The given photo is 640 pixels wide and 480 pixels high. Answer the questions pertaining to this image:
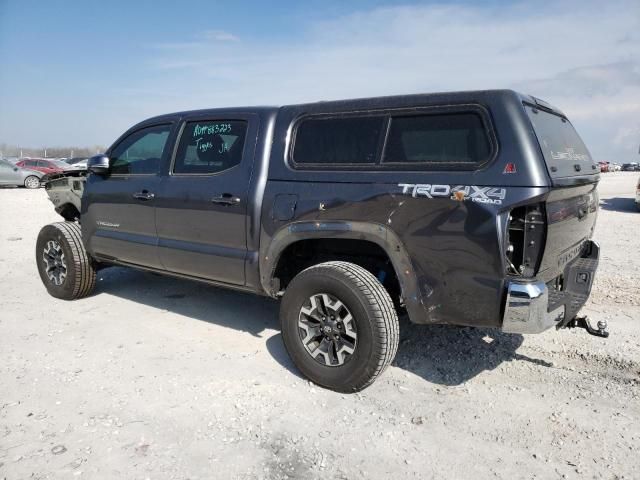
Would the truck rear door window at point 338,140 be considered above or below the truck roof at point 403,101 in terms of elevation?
below

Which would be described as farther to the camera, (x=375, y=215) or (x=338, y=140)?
(x=338, y=140)

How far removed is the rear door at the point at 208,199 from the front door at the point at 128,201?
0.59 ft

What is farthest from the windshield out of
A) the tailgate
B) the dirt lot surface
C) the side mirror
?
the side mirror

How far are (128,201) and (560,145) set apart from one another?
364cm

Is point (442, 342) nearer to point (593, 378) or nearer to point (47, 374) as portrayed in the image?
point (593, 378)

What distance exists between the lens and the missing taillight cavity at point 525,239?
271cm

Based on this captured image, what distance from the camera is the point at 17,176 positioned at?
21078mm

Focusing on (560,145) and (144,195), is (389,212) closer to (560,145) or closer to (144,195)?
(560,145)

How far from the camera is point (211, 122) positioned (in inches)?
162

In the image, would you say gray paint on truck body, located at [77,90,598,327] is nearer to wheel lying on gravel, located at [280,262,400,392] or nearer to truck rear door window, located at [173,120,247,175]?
truck rear door window, located at [173,120,247,175]

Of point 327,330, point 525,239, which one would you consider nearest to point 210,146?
point 327,330

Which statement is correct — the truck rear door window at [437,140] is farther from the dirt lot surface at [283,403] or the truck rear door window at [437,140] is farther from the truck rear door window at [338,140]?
the dirt lot surface at [283,403]

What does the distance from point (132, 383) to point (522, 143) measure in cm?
294

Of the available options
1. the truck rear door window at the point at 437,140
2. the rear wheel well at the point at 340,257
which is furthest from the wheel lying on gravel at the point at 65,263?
the truck rear door window at the point at 437,140
